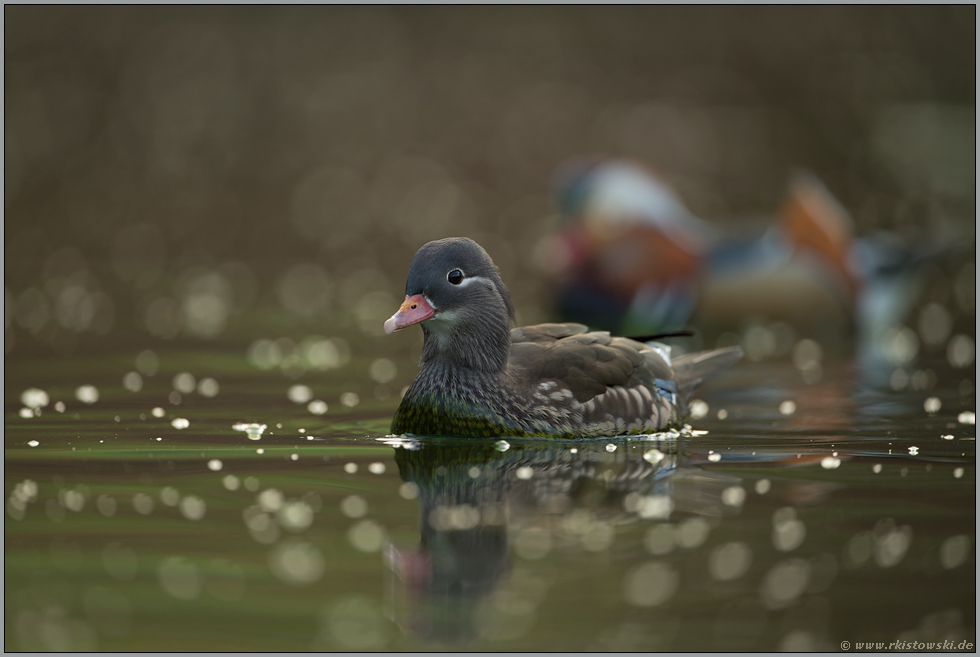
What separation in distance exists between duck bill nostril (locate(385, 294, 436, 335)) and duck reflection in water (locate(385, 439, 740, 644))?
67cm

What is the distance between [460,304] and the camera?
6.76 meters

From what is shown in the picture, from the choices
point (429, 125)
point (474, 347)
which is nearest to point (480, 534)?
point (474, 347)

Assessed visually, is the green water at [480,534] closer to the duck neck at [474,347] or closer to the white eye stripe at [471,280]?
the duck neck at [474,347]

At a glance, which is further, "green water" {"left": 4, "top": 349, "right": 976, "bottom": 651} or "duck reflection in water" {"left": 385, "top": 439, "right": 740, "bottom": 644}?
Result: "duck reflection in water" {"left": 385, "top": 439, "right": 740, "bottom": 644}

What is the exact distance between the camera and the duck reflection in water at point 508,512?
4.11 m

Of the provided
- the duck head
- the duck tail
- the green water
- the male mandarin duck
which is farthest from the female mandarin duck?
the male mandarin duck

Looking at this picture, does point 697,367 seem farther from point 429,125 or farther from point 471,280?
point 429,125

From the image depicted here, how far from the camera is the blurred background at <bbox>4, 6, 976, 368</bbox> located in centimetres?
1659

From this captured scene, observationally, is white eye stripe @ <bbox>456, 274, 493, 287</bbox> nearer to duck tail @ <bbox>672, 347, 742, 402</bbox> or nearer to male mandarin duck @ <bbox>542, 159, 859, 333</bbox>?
duck tail @ <bbox>672, 347, 742, 402</bbox>

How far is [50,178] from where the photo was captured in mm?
18641

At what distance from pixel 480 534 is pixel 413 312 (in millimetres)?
1951

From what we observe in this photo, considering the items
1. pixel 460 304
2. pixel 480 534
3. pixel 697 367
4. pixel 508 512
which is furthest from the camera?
pixel 697 367

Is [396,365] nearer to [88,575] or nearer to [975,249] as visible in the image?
[88,575]

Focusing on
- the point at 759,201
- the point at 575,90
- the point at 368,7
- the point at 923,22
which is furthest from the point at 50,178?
the point at 923,22
